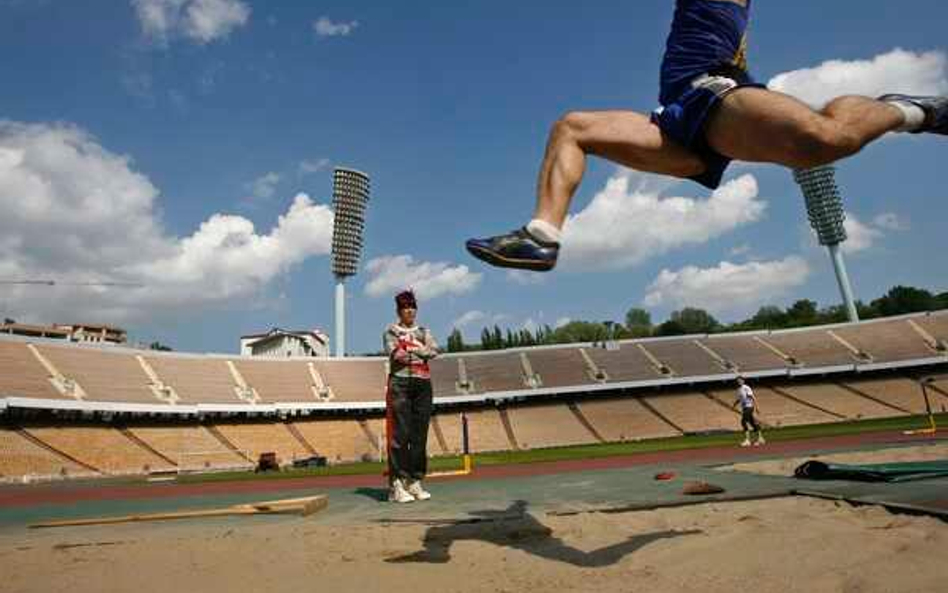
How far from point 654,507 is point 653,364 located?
47.8 metres

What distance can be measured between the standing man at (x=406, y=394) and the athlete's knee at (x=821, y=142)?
456 centimetres

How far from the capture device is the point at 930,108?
3.03 meters

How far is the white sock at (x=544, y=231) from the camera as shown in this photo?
2.86m

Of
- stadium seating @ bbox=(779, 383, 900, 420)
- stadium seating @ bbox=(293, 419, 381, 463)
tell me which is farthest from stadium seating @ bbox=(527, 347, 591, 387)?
stadium seating @ bbox=(779, 383, 900, 420)

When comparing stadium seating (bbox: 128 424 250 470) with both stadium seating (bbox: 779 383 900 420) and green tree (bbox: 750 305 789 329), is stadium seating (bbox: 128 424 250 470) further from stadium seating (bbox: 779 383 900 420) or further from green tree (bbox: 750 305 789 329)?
green tree (bbox: 750 305 789 329)

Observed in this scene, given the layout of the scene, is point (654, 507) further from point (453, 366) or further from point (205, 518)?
point (453, 366)

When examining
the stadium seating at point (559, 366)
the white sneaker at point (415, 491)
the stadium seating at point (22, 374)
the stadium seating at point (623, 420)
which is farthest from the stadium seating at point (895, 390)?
the stadium seating at point (22, 374)

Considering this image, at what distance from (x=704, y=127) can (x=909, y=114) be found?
99 centimetres

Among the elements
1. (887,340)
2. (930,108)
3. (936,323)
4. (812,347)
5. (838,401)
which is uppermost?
(936,323)

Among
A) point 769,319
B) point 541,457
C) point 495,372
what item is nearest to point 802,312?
point 769,319

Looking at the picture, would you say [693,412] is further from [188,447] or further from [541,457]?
[188,447]

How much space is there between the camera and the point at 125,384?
3669 cm

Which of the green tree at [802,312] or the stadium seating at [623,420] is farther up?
the green tree at [802,312]

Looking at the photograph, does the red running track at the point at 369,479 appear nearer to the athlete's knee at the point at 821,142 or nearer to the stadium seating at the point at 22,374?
the athlete's knee at the point at 821,142
